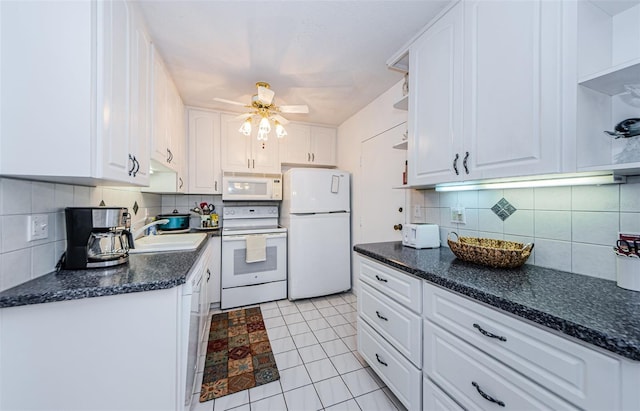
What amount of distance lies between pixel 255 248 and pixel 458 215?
2068mm

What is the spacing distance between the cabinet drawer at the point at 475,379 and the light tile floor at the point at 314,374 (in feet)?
1.80

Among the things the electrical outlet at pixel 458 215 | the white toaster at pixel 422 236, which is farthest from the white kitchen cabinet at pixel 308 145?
the electrical outlet at pixel 458 215

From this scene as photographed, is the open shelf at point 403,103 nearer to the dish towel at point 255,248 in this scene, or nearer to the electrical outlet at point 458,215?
the electrical outlet at point 458,215

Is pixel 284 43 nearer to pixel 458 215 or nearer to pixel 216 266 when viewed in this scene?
pixel 458 215

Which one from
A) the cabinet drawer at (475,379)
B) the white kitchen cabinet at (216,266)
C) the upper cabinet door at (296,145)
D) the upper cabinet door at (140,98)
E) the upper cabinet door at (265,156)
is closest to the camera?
the cabinet drawer at (475,379)

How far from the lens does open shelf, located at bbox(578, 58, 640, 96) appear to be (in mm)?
817

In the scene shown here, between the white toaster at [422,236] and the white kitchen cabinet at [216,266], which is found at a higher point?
the white toaster at [422,236]

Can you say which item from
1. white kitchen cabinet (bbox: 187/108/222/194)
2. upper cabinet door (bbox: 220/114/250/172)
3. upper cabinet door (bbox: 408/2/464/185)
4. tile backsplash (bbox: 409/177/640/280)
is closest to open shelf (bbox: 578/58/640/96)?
tile backsplash (bbox: 409/177/640/280)

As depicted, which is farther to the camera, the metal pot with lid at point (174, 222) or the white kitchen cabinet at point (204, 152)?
the white kitchen cabinet at point (204, 152)

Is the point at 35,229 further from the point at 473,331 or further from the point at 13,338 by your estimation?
the point at 473,331

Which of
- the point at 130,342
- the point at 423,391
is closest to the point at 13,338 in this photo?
the point at 130,342

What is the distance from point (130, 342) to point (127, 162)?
88cm

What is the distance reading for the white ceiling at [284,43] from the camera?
143cm

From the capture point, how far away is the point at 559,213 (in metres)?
1.18
